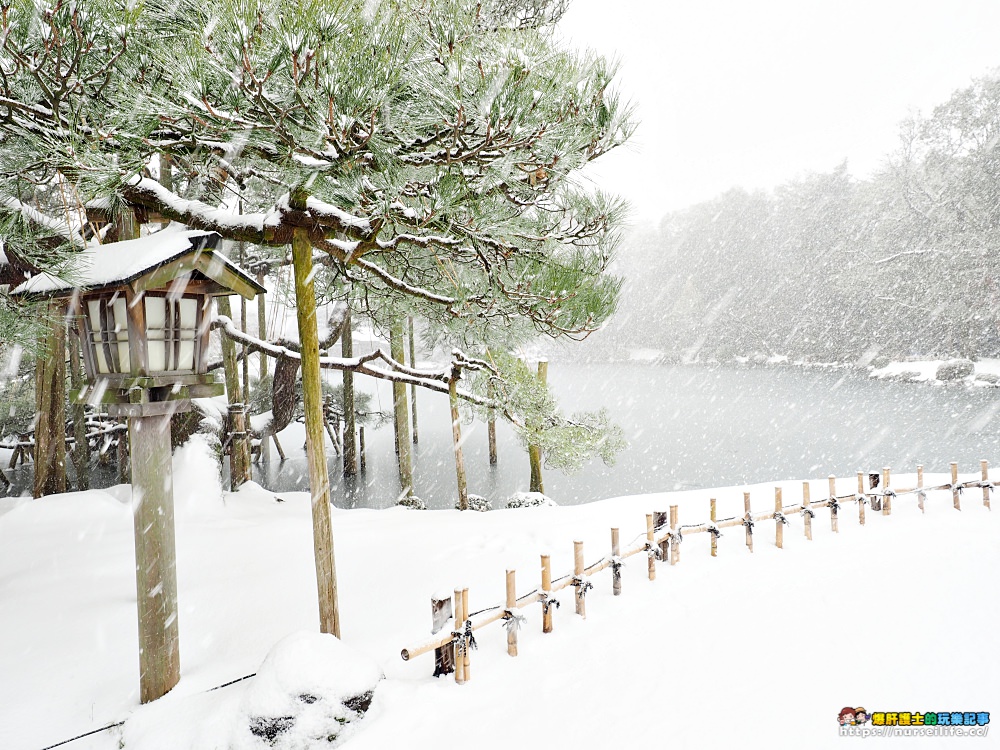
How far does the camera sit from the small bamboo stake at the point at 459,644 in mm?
2678

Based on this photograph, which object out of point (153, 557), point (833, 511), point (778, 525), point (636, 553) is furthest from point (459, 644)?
point (833, 511)

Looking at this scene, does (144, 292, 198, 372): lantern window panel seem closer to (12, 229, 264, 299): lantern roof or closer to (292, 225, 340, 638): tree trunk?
(12, 229, 264, 299): lantern roof

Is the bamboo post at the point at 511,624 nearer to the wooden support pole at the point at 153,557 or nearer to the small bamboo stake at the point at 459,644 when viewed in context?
the small bamboo stake at the point at 459,644

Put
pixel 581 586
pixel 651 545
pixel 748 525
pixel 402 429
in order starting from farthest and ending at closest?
1. pixel 402 429
2. pixel 748 525
3. pixel 651 545
4. pixel 581 586

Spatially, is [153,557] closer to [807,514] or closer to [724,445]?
[807,514]

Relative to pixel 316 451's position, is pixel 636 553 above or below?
below

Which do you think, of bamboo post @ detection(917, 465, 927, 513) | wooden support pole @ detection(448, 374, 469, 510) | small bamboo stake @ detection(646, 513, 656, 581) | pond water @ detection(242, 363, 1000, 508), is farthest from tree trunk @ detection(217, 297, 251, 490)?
bamboo post @ detection(917, 465, 927, 513)

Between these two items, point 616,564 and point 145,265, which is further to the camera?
point 616,564

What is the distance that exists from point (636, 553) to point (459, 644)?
189 cm

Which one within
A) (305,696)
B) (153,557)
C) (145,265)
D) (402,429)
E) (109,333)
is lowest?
(305,696)

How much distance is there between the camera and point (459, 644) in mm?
2688

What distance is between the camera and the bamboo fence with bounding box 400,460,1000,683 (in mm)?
2707

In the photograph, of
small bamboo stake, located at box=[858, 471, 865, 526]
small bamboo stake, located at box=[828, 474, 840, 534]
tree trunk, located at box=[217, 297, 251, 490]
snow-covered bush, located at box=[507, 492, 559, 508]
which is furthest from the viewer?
snow-covered bush, located at box=[507, 492, 559, 508]

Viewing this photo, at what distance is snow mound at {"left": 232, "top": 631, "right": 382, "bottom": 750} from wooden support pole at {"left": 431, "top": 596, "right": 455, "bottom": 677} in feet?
1.11
